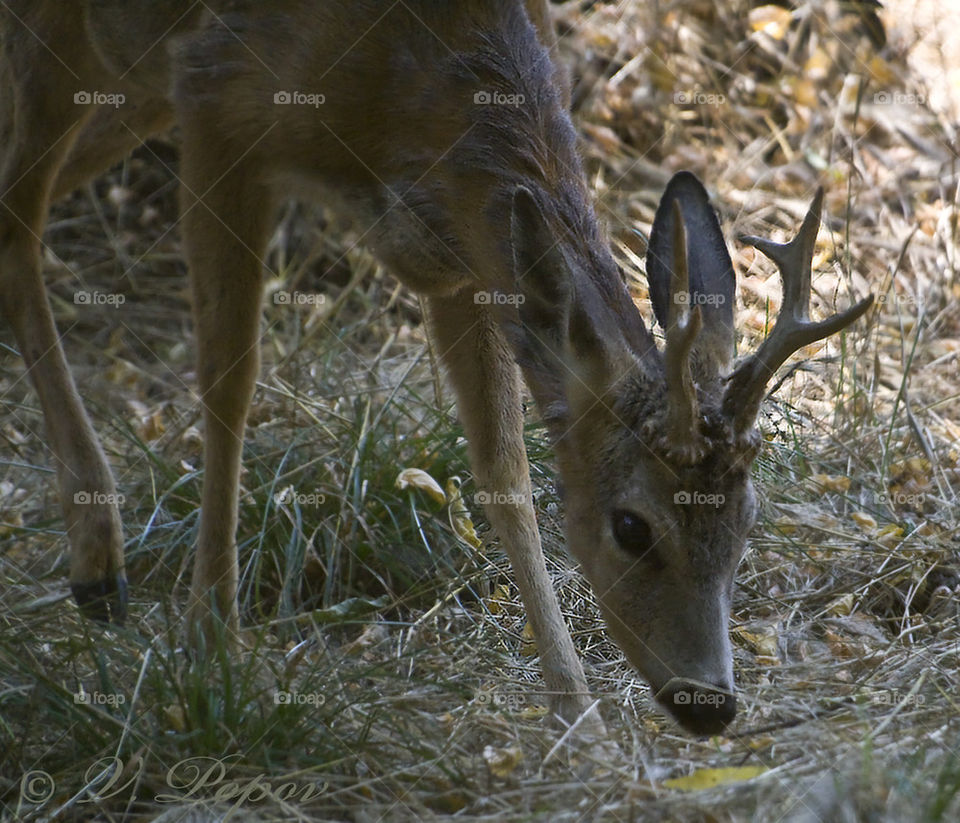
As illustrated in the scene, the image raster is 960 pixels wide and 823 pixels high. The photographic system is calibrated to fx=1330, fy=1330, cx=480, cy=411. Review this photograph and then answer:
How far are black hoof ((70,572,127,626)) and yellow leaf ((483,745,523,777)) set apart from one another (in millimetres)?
1831

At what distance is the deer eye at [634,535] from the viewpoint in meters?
3.87

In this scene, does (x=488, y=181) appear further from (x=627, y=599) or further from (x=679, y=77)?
(x=679, y=77)

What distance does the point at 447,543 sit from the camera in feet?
17.2

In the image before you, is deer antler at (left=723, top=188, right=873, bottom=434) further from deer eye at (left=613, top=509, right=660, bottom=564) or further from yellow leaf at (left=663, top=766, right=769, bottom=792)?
yellow leaf at (left=663, top=766, right=769, bottom=792)

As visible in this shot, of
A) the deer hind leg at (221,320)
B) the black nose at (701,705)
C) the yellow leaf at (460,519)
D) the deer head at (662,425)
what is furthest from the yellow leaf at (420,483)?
the black nose at (701,705)

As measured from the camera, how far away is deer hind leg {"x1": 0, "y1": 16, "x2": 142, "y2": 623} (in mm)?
5449

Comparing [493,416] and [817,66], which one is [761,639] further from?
[817,66]

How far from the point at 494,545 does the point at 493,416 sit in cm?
59

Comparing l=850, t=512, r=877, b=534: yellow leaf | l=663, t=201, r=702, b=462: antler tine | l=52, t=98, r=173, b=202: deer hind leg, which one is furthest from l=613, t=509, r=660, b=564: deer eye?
l=52, t=98, r=173, b=202: deer hind leg

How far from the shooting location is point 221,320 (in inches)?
194

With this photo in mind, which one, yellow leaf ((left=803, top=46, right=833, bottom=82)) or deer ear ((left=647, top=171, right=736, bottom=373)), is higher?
yellow leaf ((left=803, top=46, right=833, bottom=82))

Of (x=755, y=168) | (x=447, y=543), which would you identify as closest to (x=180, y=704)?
(x=447, y=543)

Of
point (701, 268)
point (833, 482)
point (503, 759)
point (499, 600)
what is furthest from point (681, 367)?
point (833, 482)

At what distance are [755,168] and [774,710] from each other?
5383 mm
